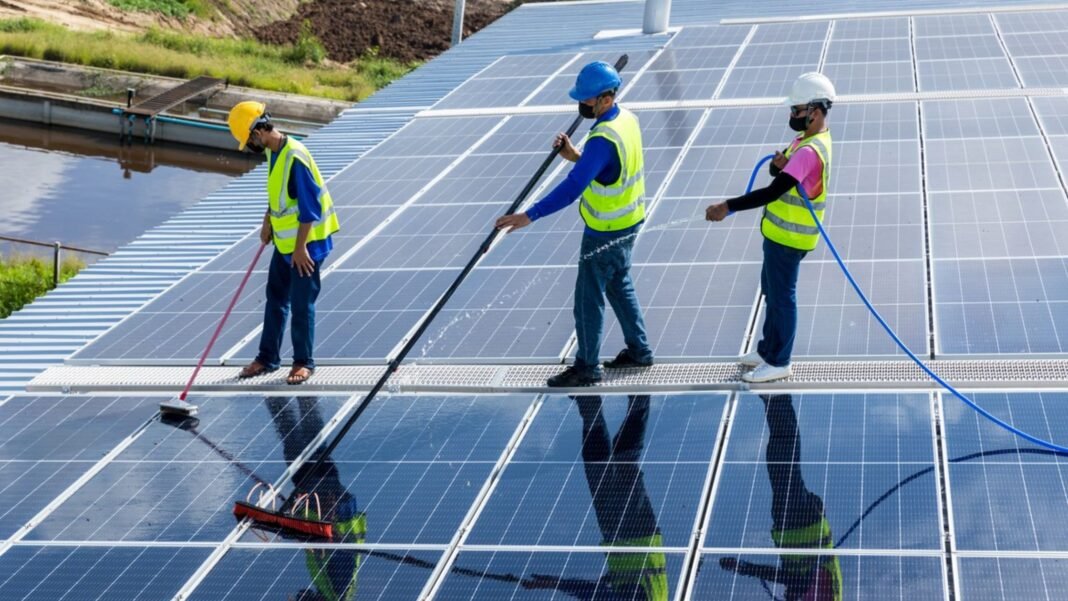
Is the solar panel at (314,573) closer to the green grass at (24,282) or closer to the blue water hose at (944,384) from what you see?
the blue water hose at (944,384)

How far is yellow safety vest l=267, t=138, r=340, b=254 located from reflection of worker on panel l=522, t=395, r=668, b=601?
256 cm

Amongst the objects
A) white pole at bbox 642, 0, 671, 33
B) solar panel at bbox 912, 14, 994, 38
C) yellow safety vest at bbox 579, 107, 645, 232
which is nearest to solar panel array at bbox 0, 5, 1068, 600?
yellow safety vest at bbox 579, 107, 645, 232

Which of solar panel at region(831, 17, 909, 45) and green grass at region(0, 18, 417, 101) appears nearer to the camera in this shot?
solar panel at region(831, 17, 909, 45)

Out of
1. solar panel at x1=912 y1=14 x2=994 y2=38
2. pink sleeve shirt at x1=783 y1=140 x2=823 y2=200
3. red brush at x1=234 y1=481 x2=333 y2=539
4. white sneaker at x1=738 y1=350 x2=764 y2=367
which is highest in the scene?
pink sleeve shirt at x1=783 y1=140 x2=823 y2=200

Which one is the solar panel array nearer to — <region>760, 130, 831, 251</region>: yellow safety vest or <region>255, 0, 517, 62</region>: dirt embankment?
<region>760, 130, 831, 251</region>: yellow safety vest

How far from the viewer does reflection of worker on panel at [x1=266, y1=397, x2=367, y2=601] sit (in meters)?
8.10

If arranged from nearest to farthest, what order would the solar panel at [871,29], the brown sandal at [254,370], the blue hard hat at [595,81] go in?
1. the blue hard hat at [595,81]
2. the brown sandal at [254,370]
3. the solar panel at [871,29]

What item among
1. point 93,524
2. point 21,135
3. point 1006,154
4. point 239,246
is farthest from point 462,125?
point 21,135

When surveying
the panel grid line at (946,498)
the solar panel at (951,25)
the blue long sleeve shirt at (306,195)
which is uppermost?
the blue long sleeve shirt at (306,195)

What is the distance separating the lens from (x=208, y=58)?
47.4 m

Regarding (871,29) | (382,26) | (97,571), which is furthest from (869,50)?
(382,26)

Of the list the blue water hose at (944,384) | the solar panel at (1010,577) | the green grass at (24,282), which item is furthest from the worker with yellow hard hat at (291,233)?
the green grass at (24,282)

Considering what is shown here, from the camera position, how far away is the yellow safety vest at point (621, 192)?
10.0m

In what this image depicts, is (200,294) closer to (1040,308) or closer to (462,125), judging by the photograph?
(462,125)
